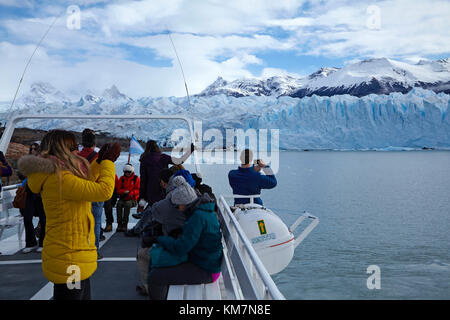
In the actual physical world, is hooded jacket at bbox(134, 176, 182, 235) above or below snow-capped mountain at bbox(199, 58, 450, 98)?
below

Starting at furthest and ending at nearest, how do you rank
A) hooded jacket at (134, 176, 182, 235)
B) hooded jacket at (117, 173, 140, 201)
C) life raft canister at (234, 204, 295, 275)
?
hooded jacket at (117, 173, 140, 201), life raft canister at (234, 204, 295, 275), hooded jacket at (134, 176, 182, 235)

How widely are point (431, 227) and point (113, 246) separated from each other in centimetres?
1358

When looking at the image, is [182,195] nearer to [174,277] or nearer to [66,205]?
[174,277]

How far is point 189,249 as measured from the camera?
2490mm

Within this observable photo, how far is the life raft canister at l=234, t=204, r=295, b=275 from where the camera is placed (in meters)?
4.31

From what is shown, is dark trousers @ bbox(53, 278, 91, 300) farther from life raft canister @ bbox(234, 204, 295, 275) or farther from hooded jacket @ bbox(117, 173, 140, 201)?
hooded jacket @ bbox(117, 173, 140, 201)

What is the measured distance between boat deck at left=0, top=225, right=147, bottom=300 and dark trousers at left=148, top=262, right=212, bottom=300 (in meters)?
0.47

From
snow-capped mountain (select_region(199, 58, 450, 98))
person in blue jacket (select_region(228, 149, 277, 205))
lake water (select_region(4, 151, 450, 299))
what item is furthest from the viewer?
snow-capped mountain (select_region(199, 58, 450, 98))

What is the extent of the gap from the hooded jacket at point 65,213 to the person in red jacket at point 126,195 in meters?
3.60

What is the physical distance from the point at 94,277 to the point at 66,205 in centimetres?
193

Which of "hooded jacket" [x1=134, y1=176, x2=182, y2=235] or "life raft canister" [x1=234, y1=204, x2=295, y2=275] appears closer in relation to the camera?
"hooded jacket" [x1=134, y1=176, x2=182, y2=235]

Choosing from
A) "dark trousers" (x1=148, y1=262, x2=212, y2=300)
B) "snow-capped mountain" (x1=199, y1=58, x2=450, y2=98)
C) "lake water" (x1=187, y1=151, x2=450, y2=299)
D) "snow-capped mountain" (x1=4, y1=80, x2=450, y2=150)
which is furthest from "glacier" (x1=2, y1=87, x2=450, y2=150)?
"snow-capped mountain" (x1=199, y1=58, x2=450, y2=98)

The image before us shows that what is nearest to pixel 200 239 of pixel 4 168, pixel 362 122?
pixel 4 168
